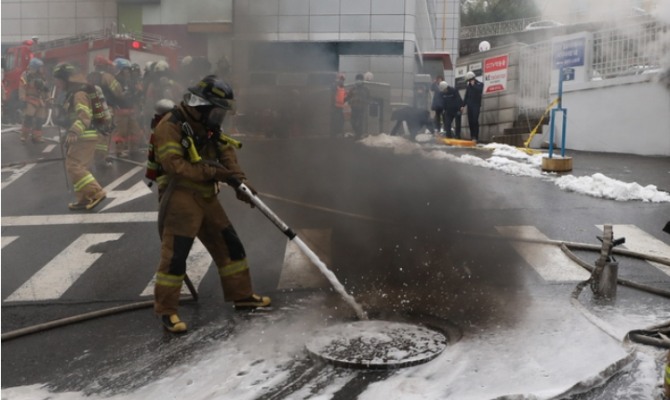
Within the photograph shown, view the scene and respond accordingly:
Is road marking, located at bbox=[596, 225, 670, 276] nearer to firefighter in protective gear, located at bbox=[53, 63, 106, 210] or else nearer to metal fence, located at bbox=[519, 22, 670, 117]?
metal fence, located at bbox=[519, 22, 670, 117]

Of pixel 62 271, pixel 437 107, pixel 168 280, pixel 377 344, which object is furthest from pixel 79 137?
pixel 437 107

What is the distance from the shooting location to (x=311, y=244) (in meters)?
7.70

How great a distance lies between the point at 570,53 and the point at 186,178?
1209cm

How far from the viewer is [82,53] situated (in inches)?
634

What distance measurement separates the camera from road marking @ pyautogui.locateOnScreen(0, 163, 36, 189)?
11.9 metres

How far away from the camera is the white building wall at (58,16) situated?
1145 centimetres

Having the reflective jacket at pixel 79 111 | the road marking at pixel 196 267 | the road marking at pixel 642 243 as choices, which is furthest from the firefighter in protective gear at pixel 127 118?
the road marking at pixel 642 243

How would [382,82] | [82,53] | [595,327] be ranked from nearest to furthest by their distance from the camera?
[595,327] < [82,53] < [382,82]

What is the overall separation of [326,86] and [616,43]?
544cm

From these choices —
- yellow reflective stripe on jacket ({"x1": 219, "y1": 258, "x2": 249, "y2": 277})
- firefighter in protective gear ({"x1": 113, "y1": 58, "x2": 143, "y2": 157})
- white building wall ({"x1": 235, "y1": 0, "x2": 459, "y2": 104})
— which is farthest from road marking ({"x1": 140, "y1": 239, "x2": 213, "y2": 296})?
firefighter in protective gear ({"x1": 113, "y1": 58, "x2": 143, "y2": 157})

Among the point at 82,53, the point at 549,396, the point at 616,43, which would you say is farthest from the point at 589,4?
the point at 82,53

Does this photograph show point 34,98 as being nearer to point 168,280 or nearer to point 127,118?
point 127,118

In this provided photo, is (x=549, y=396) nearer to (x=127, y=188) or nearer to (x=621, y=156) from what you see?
(x=127, y=188)

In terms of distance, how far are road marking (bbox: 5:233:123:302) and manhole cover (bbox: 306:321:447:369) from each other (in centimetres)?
298
